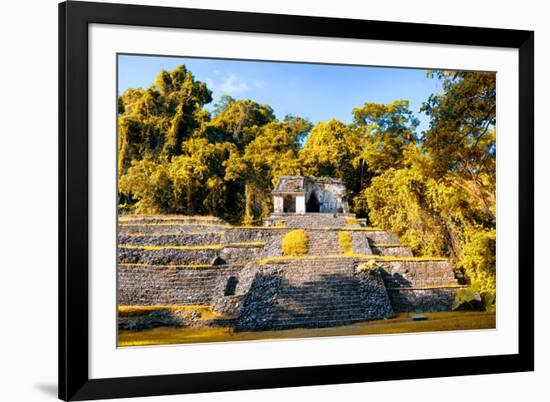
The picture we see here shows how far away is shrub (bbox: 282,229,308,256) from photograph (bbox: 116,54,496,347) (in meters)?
0.01

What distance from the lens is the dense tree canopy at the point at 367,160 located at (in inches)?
272

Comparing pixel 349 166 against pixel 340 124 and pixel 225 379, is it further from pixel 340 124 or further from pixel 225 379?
pixel 225 379

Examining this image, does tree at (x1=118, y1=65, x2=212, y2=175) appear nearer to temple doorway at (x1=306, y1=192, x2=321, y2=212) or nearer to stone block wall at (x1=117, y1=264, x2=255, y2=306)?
stone block wall at (x1=117, y1=264, x2=255, y2=306)

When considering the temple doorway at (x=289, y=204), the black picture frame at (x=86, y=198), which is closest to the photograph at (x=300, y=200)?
the temple doorway at (x=289, y=204)

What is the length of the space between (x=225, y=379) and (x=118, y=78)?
2.83m

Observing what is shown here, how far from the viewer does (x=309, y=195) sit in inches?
285

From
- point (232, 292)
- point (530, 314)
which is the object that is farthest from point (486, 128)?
point (232, 292)

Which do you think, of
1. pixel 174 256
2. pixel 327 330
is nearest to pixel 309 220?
pixel 327 330

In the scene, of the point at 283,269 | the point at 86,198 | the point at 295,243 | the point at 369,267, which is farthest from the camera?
the point at 369,267

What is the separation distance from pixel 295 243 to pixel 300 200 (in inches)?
17.4

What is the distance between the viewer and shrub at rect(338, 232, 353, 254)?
7.25 metres

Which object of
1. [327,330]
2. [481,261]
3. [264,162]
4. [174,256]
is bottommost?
[327,330]

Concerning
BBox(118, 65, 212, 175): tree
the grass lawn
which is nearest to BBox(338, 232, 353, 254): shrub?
the grass lawn

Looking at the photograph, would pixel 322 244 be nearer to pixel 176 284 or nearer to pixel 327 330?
pixel 327 330
